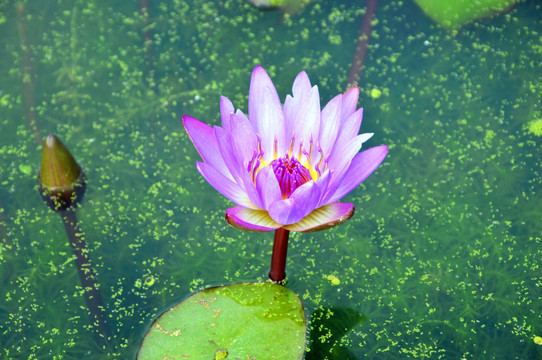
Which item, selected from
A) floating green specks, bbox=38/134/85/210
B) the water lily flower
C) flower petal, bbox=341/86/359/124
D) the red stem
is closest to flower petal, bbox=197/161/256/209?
the water lily flower

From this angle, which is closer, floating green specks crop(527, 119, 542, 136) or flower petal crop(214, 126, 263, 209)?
flower petal crop(214, 126, 263, 209)

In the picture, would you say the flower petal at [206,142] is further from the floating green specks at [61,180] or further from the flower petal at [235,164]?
the floating green specks at [61,180]

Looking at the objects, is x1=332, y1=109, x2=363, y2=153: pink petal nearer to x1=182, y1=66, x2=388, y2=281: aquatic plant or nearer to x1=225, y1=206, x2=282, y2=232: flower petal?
x1=182, y1=66, x2=388, y2=281: aquatic plant

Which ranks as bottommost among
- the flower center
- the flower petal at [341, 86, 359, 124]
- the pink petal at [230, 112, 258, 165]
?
the flower center

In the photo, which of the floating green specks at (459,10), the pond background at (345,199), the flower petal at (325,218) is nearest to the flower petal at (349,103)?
the flower petal at (325,218)

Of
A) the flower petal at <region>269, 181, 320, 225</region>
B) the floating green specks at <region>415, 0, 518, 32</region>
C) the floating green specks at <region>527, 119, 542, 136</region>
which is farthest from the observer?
the floating green specks at <region>415, 0, 518, 32</region>

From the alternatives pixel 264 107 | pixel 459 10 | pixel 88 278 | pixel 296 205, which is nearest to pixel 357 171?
pixel 296 205
